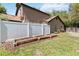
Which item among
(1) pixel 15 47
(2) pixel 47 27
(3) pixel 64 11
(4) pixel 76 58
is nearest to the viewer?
(4) pixel 76 58

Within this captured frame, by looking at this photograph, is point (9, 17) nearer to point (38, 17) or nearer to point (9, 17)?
point (9, 17)

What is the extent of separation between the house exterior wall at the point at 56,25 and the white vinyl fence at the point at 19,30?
0.56ft

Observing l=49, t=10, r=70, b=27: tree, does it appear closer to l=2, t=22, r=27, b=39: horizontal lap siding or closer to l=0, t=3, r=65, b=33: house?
l=0, t=3, r=65, b=33: house

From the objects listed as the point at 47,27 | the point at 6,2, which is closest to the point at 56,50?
the point at 47,27

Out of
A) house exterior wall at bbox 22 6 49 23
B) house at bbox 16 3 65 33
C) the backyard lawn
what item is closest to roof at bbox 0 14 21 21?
house at bbox 16 3 65 33

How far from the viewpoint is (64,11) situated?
459 cm

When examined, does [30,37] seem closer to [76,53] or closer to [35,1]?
[35,1]

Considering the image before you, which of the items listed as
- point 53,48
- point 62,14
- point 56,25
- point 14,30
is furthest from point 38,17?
point 53,48

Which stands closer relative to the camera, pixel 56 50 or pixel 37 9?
pixel 56 50

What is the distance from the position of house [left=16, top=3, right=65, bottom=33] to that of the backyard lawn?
33cm

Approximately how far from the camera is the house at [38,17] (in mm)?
4672

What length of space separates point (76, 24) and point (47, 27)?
0.96 metres

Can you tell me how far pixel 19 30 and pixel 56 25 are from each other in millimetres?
1271

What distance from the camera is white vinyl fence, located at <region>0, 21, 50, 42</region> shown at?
4.60 m
